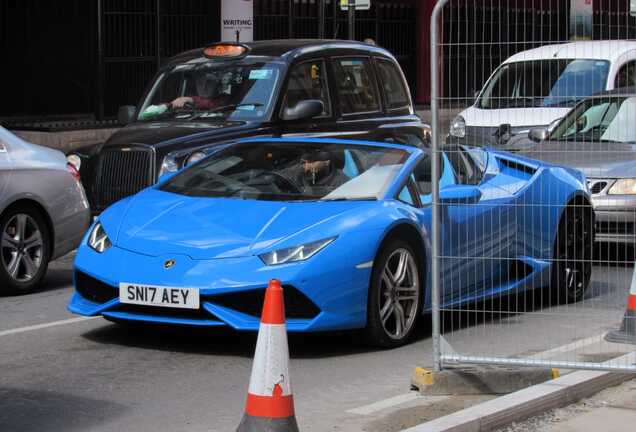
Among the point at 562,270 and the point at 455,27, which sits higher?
the point at 455,27

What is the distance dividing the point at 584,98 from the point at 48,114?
47.7ft

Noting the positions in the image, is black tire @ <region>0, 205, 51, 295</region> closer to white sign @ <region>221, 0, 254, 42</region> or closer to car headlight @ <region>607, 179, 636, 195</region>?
car headlight @ <region>607, 179, 636, 195</region>

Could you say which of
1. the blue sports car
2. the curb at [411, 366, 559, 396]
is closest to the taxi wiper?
the blue sports car

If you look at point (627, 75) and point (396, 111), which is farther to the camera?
point (396, 111)

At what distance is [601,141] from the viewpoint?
7418 mm

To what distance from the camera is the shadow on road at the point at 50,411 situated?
254 inches

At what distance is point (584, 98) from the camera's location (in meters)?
7.52

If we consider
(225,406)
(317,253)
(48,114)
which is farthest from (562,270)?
(48,114)

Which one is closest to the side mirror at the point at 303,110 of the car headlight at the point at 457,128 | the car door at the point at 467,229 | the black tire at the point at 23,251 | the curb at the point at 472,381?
the black tire at the point at 23,251

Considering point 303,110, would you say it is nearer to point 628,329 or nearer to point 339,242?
point 339,242

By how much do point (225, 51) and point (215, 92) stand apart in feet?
1.68

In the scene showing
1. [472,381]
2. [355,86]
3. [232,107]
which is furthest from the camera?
[355,86]

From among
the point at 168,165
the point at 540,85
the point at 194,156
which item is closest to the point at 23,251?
the point at 168,165

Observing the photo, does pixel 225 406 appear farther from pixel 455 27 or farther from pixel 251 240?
pixel 455 27
